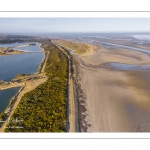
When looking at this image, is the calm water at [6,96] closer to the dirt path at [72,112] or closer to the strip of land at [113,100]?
the dirt path at [72,112]

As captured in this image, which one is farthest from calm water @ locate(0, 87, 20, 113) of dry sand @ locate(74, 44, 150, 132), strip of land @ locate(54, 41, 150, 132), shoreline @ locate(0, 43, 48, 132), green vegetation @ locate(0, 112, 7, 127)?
dry sand @ locate(74, 44, 150, 132)

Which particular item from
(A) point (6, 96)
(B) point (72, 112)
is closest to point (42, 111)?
(B) point (72, 112)

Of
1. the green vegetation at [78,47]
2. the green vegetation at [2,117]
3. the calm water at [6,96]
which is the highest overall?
the green vegetation at [78,47]

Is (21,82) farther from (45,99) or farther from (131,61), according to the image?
(131,61)

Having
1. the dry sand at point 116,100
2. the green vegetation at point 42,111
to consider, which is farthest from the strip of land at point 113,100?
the green vegetation at point 42,111

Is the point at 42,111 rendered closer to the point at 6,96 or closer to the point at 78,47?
the point at 6,96

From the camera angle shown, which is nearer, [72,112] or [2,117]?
[2,117]
